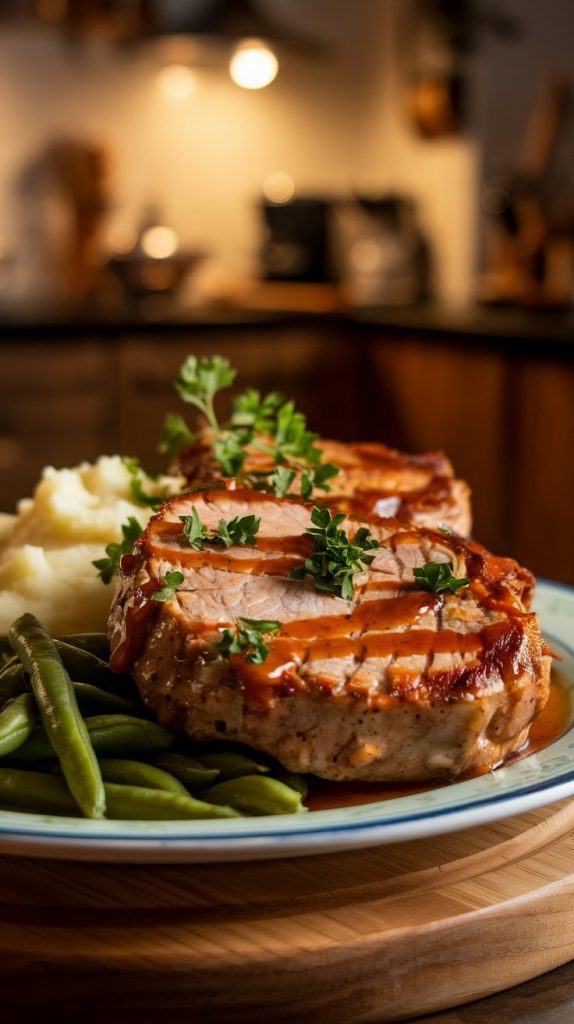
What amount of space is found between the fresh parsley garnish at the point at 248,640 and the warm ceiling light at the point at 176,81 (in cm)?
871

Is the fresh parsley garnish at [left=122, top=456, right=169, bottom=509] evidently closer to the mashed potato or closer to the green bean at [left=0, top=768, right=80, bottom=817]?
the mashed potato

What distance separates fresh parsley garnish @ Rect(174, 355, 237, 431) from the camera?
3057 millimetres

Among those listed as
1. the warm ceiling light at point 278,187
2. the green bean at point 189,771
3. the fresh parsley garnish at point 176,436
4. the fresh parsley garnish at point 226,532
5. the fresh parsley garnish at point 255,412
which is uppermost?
the warm ceiling light at point 278,187

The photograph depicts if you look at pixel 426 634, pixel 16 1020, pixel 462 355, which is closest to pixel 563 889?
pixel 426 634

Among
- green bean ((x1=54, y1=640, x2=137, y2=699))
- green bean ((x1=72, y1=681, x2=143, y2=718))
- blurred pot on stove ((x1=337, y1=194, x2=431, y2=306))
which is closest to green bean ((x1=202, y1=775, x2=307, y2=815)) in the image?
green bean ((x1=72, y1=681, x2=143, y2=718))

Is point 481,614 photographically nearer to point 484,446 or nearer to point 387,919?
point 387,919

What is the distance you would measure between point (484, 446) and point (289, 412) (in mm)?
4580

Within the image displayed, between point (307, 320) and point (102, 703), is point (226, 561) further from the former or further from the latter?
point (307, 320)

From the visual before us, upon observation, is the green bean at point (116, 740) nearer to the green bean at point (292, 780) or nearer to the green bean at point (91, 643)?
the green bean at point (292, 780)

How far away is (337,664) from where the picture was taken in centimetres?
190

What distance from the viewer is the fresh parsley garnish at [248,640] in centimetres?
188

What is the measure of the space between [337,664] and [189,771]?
0.30 m

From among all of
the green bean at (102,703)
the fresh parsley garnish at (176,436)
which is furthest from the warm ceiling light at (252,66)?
the green bean at (102,703)

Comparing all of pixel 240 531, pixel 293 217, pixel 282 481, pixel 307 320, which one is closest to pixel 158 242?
pixel 293 217
